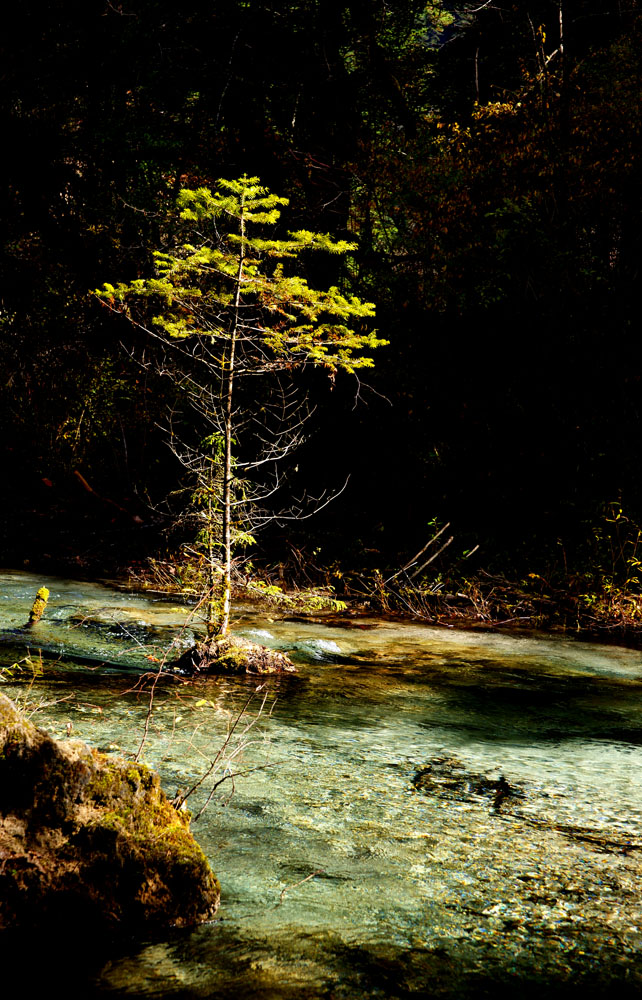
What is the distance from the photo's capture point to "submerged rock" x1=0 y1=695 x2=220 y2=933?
105 inches

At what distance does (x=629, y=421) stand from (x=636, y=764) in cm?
876

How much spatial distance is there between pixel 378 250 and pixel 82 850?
14.1m

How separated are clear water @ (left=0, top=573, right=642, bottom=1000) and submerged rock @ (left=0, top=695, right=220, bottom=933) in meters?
0.13

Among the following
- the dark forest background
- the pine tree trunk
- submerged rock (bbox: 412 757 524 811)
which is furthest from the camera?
the dark forest background

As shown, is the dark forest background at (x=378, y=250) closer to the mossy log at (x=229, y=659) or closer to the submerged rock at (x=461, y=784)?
the mossy log at (x=229, y=659)

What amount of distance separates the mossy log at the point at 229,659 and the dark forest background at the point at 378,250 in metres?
5.62

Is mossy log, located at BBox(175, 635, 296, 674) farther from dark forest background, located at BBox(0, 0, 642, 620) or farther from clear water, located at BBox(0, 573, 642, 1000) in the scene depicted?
dark forest background, located at BBox(0, 0, 642, 620)

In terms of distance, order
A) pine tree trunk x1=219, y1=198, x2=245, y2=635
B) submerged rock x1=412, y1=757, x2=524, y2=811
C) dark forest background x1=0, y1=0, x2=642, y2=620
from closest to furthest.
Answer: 1. submerged rock x1=412, y1=757, x2=524, y2=811
2. pine tree trunk x1=219, y1=198, x2=245, y2=635
3. dark forest background x1=0, y1=0, x2=642, y2=620

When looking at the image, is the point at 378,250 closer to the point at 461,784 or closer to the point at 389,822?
the point at 461,784

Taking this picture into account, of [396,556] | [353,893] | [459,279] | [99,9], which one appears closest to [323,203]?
[459,279]

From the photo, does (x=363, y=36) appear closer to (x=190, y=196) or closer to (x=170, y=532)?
(x=170, y=532)

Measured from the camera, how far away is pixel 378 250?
15.6 meters

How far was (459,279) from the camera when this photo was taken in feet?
44.8

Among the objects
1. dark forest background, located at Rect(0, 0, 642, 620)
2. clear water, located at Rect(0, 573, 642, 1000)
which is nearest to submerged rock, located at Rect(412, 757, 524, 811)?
clear water, located at Rect(0, 573, 642, 1000)
